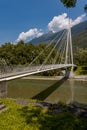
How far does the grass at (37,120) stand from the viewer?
25.8 feet

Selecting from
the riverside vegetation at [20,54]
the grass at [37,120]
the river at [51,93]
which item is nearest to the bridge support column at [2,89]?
the grass at [37,120]

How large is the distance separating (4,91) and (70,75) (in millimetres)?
27925

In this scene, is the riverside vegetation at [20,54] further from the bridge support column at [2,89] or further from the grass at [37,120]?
the grass at [37,120]

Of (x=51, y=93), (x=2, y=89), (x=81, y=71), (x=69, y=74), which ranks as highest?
(x=2, y=89)

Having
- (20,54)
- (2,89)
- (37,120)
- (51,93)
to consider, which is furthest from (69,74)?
(37,120)

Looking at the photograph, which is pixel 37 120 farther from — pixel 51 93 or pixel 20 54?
pixel 20 54

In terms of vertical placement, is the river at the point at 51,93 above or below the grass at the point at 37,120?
below

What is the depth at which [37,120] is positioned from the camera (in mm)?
8500

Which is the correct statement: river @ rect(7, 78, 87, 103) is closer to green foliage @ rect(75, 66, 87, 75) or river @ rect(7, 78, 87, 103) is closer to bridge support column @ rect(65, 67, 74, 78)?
bridge support column @ rect(65, 67, 74, 78)

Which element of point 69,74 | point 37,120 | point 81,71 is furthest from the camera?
point 81,71

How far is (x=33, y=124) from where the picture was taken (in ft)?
26.4

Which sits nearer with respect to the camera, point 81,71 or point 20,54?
point 81,71

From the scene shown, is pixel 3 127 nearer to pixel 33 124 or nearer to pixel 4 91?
pixel 33 124

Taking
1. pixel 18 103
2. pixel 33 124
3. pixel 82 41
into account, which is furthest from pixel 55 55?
pixel 82 41
